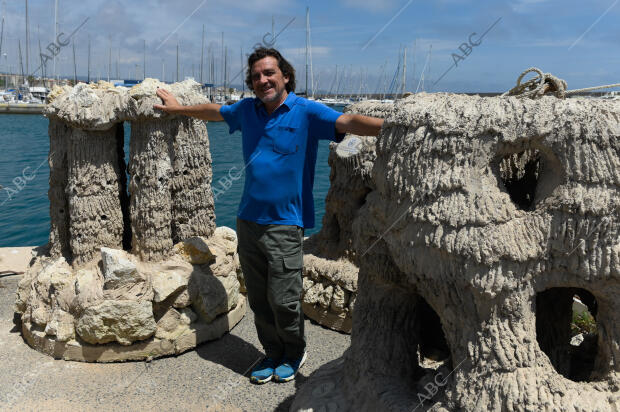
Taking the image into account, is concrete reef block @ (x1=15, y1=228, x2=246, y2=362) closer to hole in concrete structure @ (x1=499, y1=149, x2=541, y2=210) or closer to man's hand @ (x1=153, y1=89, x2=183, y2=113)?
man's hand @ (x1=153, y1=89, x2=183, y2=113)

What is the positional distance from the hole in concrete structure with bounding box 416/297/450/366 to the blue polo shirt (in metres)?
1.01

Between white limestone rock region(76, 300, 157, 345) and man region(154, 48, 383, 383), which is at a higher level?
man region(154, 48, 383, 383)

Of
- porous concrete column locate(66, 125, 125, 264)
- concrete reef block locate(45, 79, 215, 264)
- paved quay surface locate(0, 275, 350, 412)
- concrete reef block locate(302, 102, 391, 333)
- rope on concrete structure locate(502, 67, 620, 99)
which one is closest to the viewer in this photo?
rope on concrete structure locate(502, 67, 620, 99)

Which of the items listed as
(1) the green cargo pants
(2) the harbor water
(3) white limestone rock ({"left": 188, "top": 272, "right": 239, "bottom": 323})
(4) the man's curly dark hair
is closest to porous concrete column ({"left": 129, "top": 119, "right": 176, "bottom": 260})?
(3) white limestone rock ({"left": 188, "top": 272, "right": 239, "bottom": 323})

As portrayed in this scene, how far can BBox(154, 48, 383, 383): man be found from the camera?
2996mm

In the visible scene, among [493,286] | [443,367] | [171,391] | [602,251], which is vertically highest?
[602,251]

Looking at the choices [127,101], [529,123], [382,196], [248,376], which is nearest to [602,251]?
[529,123]

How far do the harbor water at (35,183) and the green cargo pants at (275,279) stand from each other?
10.3 feet

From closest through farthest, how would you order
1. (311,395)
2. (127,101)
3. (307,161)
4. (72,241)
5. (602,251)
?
(602,251) < (311,395) < (307,161) < (127,101) < (72,241)

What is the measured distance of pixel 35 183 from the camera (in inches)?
579

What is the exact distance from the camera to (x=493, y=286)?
72.6 inches

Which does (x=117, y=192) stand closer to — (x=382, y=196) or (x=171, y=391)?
(x=171, y=391)

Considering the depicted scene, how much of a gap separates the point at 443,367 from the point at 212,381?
84.6 inches

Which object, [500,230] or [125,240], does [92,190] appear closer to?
[125,240]
